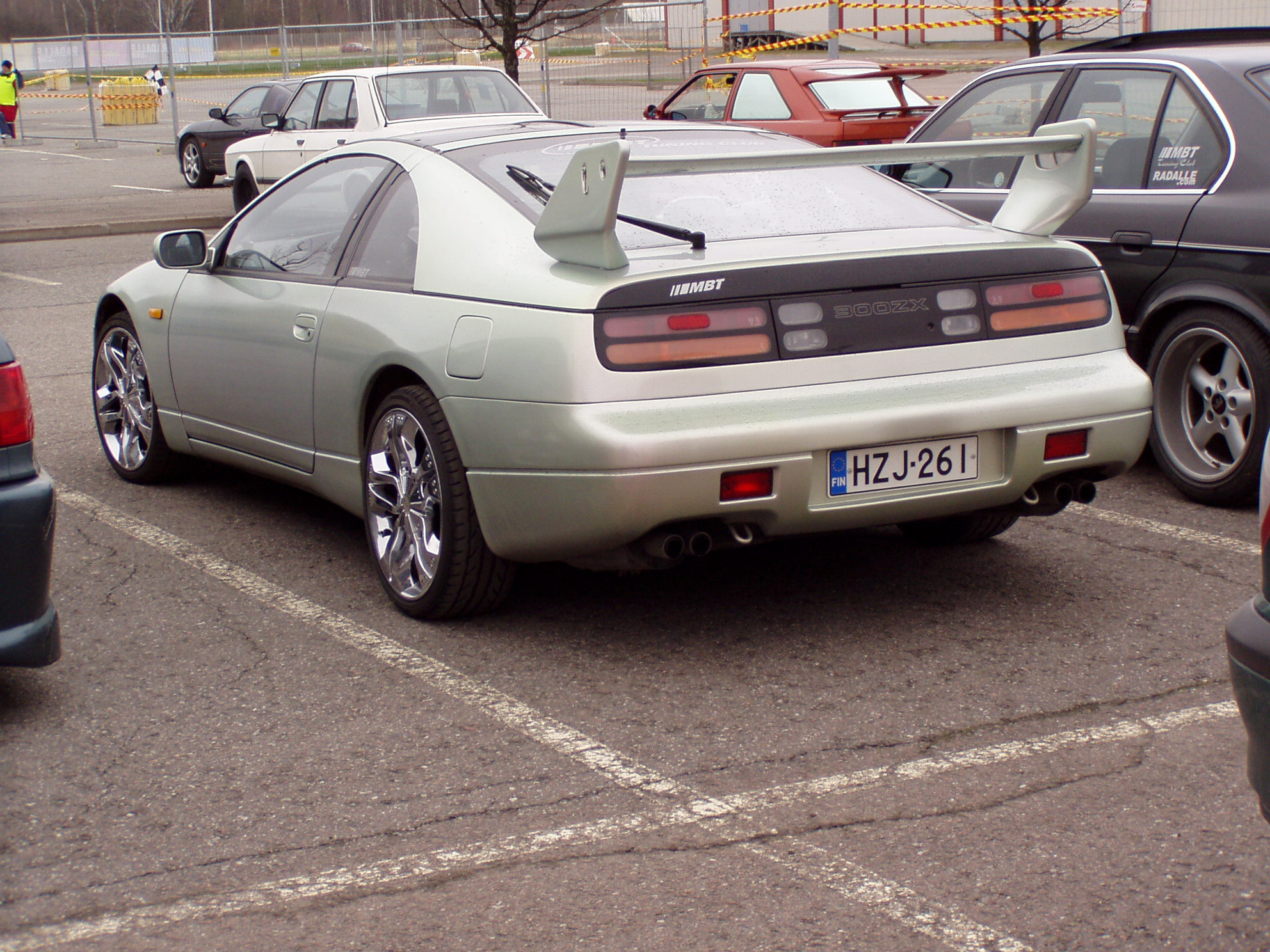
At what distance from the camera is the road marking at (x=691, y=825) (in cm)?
277

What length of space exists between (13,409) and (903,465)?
221cm

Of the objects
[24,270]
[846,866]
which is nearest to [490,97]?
[24,270]

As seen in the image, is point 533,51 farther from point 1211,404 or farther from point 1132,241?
point 1211,404

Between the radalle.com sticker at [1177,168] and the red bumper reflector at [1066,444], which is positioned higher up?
the radalle.com sticker at [1177,168]

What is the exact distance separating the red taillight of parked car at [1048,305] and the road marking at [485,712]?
5.33 feet

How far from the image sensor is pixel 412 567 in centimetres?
454

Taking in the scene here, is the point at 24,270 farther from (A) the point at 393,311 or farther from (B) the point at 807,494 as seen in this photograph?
(B) the point at 807,494

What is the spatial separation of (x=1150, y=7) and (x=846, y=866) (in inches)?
1042

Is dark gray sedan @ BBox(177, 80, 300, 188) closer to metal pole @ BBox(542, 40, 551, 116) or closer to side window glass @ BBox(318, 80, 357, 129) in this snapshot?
metal pole @ BBox(542, 40, 551, 116)

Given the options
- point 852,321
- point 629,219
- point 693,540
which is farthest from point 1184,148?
point 693,540

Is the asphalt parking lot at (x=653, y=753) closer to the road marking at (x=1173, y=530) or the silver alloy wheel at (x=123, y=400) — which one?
the road marking at (x=1173, y=530)

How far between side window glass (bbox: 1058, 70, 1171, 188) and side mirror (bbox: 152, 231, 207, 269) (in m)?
3.36

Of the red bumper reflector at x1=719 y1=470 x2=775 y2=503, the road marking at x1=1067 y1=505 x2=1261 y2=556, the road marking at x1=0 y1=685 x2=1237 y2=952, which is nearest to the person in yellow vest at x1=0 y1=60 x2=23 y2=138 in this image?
the road marking at x1=1067 y1=505 x2=1261 y2=556

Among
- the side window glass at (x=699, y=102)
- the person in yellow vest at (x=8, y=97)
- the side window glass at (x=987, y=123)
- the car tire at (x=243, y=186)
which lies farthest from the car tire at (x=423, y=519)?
the person in yellow vest at (x=8, y=97)
